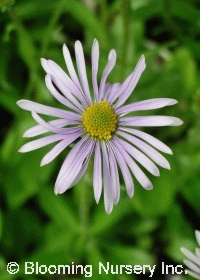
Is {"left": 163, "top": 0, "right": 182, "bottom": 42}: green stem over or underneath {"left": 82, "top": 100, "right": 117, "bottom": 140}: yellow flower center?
over

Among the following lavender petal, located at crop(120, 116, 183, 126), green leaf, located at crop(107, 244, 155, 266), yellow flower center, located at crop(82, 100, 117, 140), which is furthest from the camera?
green leaf, located at crop(107, 244, 155, 266)

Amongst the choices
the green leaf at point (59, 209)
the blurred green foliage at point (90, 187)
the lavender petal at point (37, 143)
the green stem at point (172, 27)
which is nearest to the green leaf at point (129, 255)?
the blurred green foliage at point (90, 187)

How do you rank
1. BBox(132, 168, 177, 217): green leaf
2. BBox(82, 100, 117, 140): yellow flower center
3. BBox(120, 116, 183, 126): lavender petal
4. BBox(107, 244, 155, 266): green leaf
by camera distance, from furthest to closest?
BBox(107, 244, 155, 266): green leaf, BBox(132, 168, 177, 217): green leaf, BBox(82, 100, 117, 140): yellow flower center, BBox(120, 116, 183, 126): lavender petal

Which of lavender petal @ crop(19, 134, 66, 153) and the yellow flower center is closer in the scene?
lavender petal @ crop(19, 134, 66, 153)

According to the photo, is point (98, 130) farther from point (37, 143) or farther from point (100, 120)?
point (37, 143)

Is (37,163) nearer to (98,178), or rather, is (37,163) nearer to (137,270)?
(137,270)

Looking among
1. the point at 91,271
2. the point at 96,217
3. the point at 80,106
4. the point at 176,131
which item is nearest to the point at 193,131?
the point at 176,131

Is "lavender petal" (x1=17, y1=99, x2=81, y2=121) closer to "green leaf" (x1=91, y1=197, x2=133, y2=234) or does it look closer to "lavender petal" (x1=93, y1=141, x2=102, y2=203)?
"lavender petal" (x1=93, y1=141, x2=102, y2=203)

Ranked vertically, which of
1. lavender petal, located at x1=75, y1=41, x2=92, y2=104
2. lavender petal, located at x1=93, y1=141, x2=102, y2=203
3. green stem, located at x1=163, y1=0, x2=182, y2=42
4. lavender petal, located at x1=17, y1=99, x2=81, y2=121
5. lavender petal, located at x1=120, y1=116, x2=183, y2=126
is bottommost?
lavender petal, located at x1=93, y1=141, x2=102, y2=203

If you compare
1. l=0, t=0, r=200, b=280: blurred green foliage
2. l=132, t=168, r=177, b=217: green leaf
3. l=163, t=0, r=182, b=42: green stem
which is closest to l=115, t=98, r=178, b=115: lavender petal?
l=0, t=0, r=200, b=280: blurred green foliage
